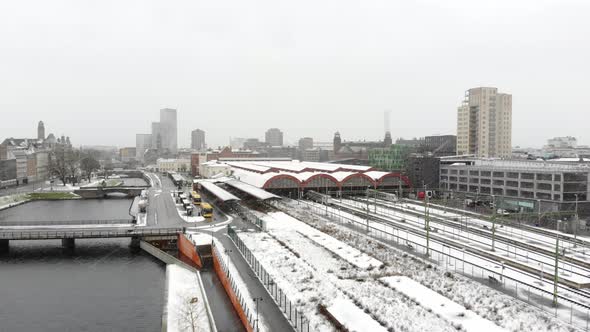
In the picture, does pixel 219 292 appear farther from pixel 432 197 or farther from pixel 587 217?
pixel 432 197

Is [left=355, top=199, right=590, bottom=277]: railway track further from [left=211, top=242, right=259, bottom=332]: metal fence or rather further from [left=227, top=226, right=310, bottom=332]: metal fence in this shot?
[left=211, top=242, right=259, bottom=332]: metal fence

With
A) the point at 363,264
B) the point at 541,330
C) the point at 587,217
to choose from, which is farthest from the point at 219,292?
the point at 587,217

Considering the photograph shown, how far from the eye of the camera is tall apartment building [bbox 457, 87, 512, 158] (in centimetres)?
11362

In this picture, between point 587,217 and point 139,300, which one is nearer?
point 139,300

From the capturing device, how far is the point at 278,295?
25.2 m

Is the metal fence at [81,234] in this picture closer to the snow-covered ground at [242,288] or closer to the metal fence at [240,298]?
the snow-covered ground at [242,288]

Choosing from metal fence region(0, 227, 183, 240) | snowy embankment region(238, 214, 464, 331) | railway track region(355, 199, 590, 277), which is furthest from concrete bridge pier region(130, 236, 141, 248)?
railway track region(355, 199, 590, 277)

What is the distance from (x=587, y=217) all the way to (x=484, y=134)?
64.9 m

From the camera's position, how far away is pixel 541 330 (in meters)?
20.3

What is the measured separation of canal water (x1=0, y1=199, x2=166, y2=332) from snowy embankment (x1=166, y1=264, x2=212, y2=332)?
88 cm

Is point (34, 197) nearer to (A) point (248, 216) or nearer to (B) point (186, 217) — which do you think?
(B) point (186, 217)

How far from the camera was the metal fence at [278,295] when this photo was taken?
70.5ft

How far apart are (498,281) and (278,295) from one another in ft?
41.2

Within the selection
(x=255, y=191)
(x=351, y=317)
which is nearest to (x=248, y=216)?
(x=255, y=191)
